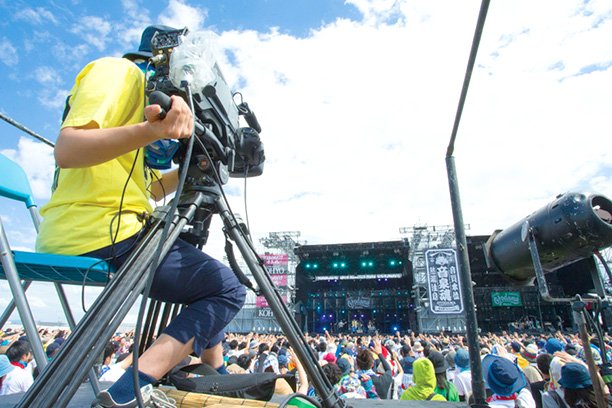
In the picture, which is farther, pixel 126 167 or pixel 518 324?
pixel 518 324

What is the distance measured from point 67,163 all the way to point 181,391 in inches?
30.0

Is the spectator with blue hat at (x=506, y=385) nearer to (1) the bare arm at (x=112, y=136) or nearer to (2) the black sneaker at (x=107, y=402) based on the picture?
(2) the black sneaker at (x=107, y=402)

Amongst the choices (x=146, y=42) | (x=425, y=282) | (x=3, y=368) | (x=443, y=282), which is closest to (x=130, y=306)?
(x=146, y=42)

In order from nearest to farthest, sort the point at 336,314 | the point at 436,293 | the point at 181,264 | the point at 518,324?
the point at 181,264 → the point at 436,293 → the point at 518,324 → the point at 336,314

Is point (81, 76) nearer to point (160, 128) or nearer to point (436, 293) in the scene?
point (160, 128)

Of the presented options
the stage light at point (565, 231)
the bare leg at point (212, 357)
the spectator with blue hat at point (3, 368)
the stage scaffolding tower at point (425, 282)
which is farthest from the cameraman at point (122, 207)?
the stage scaffolding tower at point (425, 282)

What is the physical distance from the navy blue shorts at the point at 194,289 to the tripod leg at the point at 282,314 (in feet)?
0.43

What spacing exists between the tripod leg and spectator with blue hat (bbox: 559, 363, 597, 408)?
8.89ft

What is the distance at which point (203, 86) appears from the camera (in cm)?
117

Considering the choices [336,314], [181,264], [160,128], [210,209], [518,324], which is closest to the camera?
[160,128]

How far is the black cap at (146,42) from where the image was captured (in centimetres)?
131

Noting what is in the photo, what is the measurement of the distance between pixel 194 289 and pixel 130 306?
27cm

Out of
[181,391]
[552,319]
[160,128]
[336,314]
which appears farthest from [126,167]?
[552,319]

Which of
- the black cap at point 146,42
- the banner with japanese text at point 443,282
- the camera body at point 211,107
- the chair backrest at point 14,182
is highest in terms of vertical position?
the banner with japanese text at point 443,282
